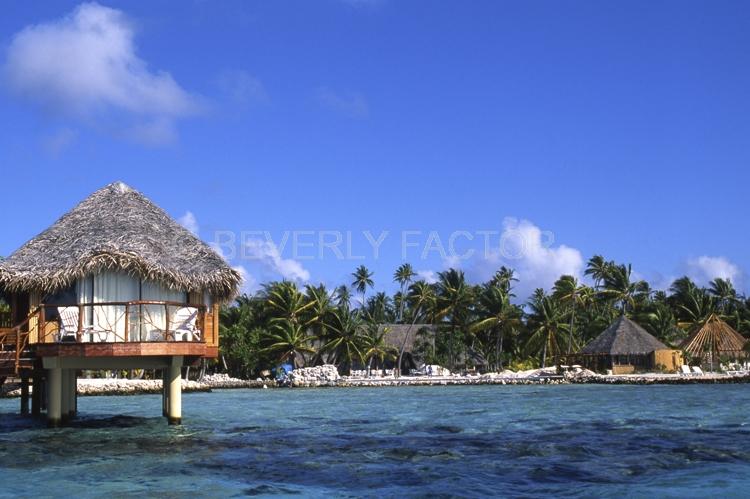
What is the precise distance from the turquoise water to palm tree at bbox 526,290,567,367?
37.3m

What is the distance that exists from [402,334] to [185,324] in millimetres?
50179

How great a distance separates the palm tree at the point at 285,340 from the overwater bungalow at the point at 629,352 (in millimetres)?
19027

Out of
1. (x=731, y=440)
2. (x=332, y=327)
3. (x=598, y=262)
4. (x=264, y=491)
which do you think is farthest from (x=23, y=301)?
(x=598, y=262)

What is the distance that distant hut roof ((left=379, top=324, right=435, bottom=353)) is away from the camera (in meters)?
65.8

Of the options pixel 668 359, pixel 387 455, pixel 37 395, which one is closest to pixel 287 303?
pixel 668 359

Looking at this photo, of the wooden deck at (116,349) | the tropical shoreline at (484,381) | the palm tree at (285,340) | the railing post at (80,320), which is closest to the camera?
the wooden deck at (116,349)

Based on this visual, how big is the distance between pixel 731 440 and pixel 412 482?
7.66 m

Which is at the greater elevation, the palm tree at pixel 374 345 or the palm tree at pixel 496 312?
the palm tree at pixel 496 312

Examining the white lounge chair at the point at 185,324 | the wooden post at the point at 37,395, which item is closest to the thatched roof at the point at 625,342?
the wooden post at the point at 37,395

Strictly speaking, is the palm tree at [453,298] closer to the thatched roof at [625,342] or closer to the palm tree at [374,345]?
the palm tree at [374,345]

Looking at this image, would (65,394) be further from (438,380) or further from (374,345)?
(374,345)

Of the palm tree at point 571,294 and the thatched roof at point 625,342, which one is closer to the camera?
the thatched roof at point 625,342

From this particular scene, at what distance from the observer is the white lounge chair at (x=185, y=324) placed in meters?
17.6

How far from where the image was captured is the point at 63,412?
20.5 metres
